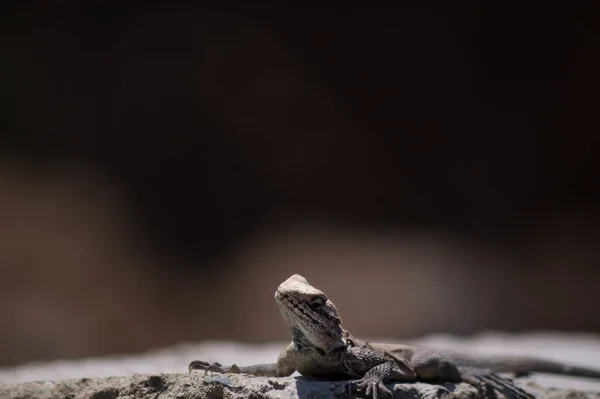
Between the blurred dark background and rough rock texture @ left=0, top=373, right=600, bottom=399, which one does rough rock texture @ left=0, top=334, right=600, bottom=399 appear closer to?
rough rock texture @ left=0, top=373, right=600, bottom=399

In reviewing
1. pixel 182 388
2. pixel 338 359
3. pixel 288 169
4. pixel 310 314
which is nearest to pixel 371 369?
pixel 338 359

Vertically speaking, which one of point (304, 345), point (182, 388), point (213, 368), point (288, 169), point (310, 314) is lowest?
point (182, 388)

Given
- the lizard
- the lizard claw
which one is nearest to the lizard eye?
the lizard

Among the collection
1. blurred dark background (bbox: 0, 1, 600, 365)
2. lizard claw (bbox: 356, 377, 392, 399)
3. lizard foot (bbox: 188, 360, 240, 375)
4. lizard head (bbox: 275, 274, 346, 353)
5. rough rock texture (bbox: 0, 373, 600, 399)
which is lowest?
rough rock texture (bbox: 0, 373, 600, 399)

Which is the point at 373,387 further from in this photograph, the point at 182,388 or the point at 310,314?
the point at 182,388

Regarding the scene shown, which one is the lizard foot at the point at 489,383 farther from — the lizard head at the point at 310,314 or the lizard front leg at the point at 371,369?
the lizard head at the point at 310,314

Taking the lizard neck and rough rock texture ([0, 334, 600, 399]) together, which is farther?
the lizard neck
